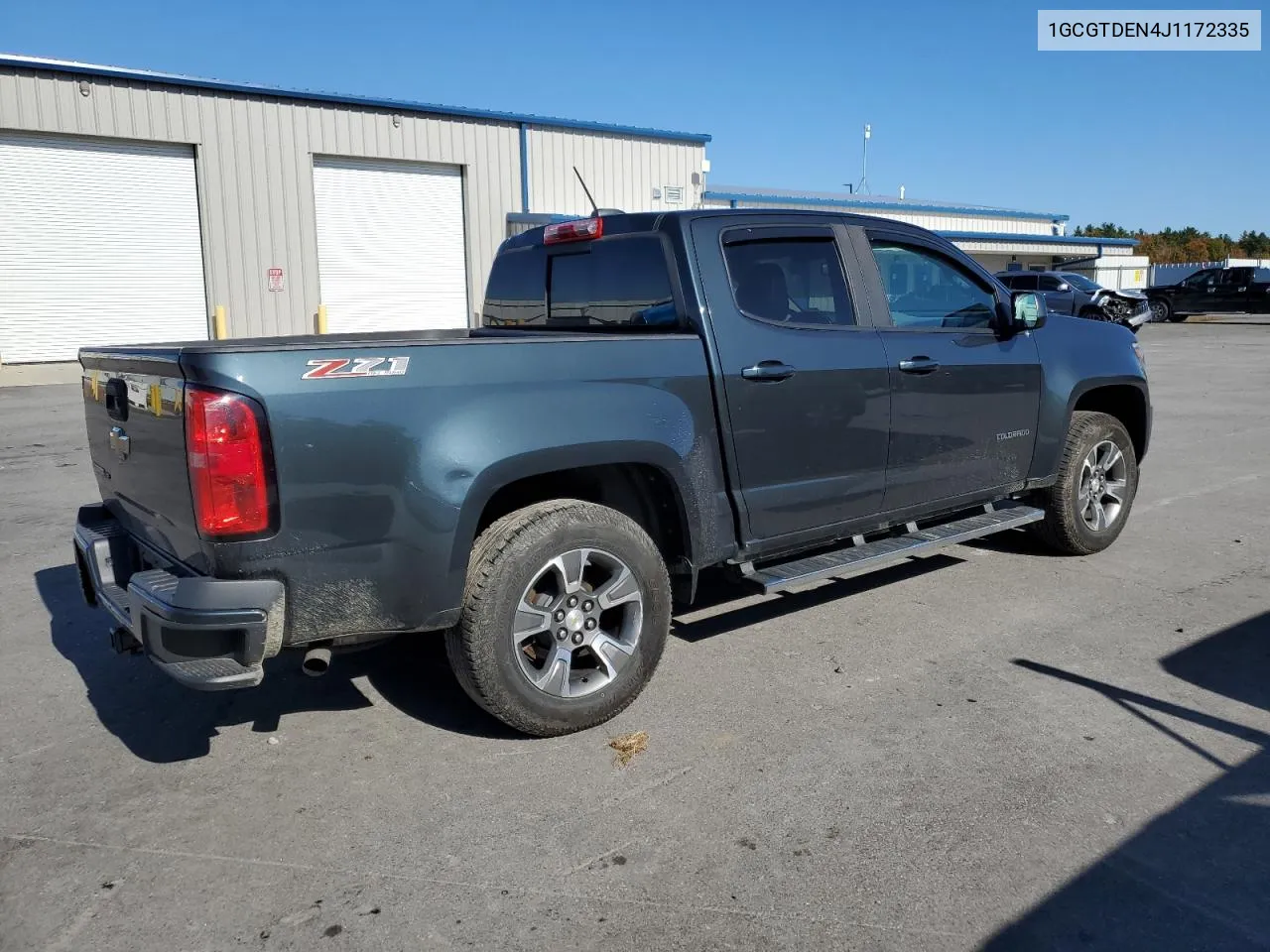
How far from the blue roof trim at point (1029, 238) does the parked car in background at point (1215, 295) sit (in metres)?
5.48

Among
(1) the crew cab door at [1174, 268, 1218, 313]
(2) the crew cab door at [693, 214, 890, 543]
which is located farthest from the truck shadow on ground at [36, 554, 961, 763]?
(1) the crew cab door at [1174, 268, 1218, 313]

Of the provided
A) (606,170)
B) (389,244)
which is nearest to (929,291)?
(389,244)

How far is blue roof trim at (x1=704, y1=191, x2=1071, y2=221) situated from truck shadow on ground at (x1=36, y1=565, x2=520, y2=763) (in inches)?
Result: 1023

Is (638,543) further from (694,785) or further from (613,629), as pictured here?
(694,785)

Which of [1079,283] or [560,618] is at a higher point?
[1079,283]

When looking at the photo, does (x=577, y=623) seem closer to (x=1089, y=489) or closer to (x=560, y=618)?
(x=560, y=618)

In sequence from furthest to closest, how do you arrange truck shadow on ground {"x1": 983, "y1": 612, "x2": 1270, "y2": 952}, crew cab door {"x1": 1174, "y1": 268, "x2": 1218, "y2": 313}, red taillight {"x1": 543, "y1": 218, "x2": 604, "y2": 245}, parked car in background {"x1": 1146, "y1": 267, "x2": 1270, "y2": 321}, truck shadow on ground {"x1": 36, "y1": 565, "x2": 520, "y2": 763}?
1. crew cab door {"x1": 1174, "y1": 268, "x2": 1218, "y2": 313}
2. parked car in background {"x1": 1146, "y1": 267, "x2": 1270, "y2": 321}
3. red taillight {"x1": 543, "y1": 218, "x2": 604, "y2": 245}
4. truck shadow on ground {"x1": 36, "y1": 565, "x2": 520, "y2": 763}
5. truck shadow on ground {"x1": 983, "y1": 612, "x2": 1270, "y2": 952}

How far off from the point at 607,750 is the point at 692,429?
1244mm

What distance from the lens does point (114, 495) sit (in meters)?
4.09

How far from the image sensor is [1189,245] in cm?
8225

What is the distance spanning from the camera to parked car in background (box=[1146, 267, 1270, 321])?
36250 millimetres

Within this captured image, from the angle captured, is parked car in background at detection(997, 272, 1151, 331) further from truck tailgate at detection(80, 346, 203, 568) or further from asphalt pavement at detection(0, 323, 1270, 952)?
truck tailgate at detection(80, 346, 203, 568)

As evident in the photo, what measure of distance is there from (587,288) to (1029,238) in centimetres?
4199

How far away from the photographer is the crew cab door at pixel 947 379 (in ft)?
15.9
